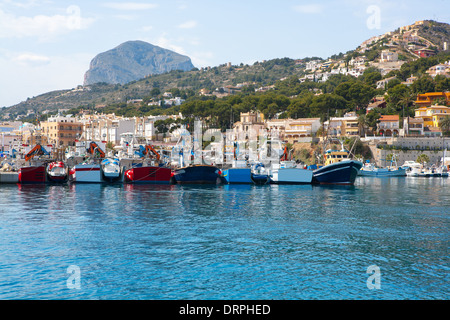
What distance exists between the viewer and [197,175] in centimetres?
6500

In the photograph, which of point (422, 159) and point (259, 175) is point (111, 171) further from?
point (422, 159)

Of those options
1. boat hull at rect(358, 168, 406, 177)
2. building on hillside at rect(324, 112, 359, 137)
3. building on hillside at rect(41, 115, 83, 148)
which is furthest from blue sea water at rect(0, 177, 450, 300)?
building on hillside at rect(41, 115, 83, 148)

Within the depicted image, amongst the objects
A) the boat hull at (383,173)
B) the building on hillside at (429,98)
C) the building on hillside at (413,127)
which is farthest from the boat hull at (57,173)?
the building on hillside at (429,98)

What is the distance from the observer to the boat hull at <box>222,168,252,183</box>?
213ft

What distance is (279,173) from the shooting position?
6450 cm

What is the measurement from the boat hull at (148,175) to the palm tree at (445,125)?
78599 millimetres

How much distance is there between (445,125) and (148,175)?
268ft

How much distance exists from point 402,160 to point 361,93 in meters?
32.7

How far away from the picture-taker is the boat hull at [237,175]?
213 feet

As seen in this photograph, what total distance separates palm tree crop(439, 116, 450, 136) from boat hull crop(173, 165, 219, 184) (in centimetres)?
7318

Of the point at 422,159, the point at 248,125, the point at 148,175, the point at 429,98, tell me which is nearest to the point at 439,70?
the point at 429,98

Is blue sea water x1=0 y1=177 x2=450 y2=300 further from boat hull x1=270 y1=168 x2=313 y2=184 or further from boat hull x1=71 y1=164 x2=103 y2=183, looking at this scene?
boat hull x1=270 y1=168 x2=313 y2=184
